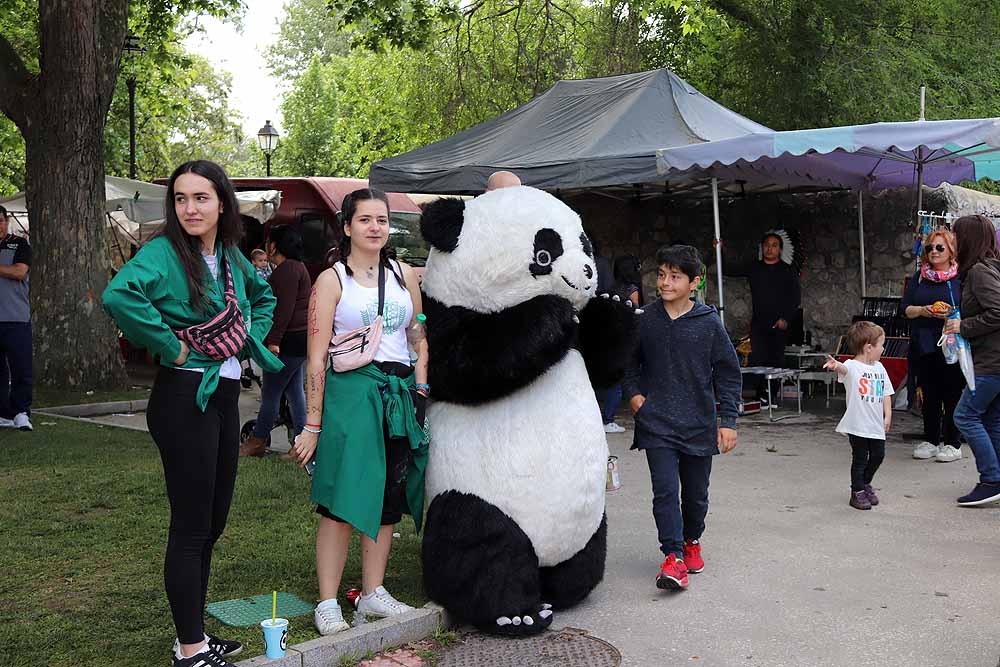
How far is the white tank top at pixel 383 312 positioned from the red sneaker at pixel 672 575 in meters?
1.69

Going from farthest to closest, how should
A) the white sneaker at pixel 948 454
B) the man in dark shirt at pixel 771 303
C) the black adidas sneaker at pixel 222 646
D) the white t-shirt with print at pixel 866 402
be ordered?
the man in dark shirt at pixel 771 303 → the white sneaker at pixel 948 454 → the white t-shirt with print at pixel 866 402 → the black adidas sneaker at pixel 222 646

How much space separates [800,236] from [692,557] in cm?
886

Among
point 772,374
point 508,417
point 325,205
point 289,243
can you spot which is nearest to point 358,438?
point 508,417

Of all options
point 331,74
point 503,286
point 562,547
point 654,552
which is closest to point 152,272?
point 503,286

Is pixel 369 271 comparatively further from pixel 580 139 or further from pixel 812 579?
pixel 580 139

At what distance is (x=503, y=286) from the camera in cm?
462

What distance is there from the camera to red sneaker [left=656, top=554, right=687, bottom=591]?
5133mm

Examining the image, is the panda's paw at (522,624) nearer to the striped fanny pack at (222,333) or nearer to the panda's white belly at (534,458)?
the panda's white belly at (534,458)

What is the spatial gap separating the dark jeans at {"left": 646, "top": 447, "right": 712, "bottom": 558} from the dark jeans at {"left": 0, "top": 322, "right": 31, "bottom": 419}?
6202 mm

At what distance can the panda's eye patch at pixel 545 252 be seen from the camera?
462cm

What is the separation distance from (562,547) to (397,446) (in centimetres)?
86

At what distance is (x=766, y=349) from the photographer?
11.9 m

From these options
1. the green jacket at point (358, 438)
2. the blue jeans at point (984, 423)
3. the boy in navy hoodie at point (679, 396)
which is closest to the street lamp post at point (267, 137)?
the blue jeans at point (984, 423)

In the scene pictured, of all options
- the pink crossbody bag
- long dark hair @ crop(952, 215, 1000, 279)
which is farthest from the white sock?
long dark hair @ crop(952, 215, 1000, 279)
